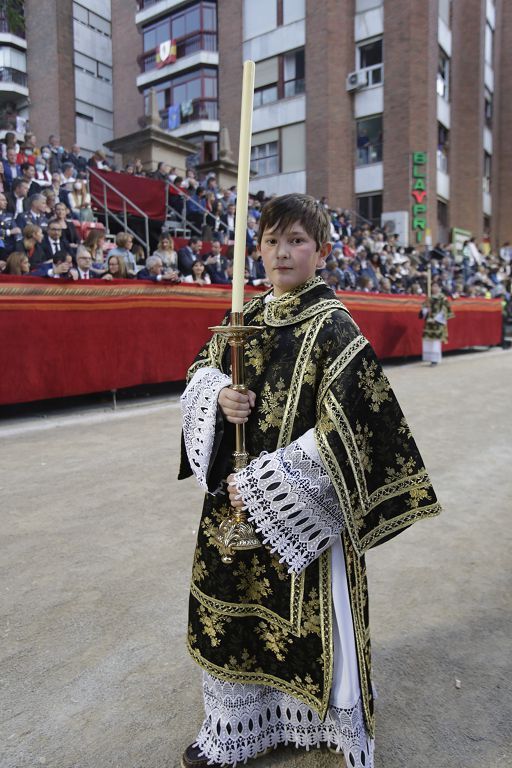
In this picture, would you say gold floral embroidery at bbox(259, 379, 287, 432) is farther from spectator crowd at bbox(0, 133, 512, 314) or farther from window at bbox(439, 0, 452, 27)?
window at bbox(439, 0, 452, 27)

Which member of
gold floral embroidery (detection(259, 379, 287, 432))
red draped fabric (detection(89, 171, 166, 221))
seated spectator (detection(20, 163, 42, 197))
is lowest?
gold floral embroidery (detection(259, 379, 287, 432))

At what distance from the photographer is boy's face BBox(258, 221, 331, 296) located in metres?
1.64

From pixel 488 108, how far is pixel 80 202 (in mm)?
26386

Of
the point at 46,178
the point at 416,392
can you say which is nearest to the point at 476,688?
the point at 416,392

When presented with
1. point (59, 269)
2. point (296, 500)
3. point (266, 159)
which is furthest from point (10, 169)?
point (266, 159)

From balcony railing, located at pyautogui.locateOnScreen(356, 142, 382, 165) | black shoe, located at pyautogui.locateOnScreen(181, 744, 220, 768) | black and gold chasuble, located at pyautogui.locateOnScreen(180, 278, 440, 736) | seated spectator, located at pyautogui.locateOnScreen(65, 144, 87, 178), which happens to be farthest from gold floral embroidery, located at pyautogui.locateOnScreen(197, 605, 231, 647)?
balcony railing, located at pyautogui.locateOnScreen(356, 142, 382, 165)

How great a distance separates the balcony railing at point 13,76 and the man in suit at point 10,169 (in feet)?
86.8

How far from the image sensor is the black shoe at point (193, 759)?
1798 mm

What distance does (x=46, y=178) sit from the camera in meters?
11.4

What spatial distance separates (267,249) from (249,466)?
23.2 inches

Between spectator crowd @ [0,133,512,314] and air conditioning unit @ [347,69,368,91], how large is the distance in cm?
624

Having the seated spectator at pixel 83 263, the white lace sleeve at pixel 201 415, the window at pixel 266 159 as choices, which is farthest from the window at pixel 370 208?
the white lace sleeve at pixel 201 415

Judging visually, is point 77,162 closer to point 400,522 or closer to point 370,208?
point 400,522

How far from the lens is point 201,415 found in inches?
66.3
